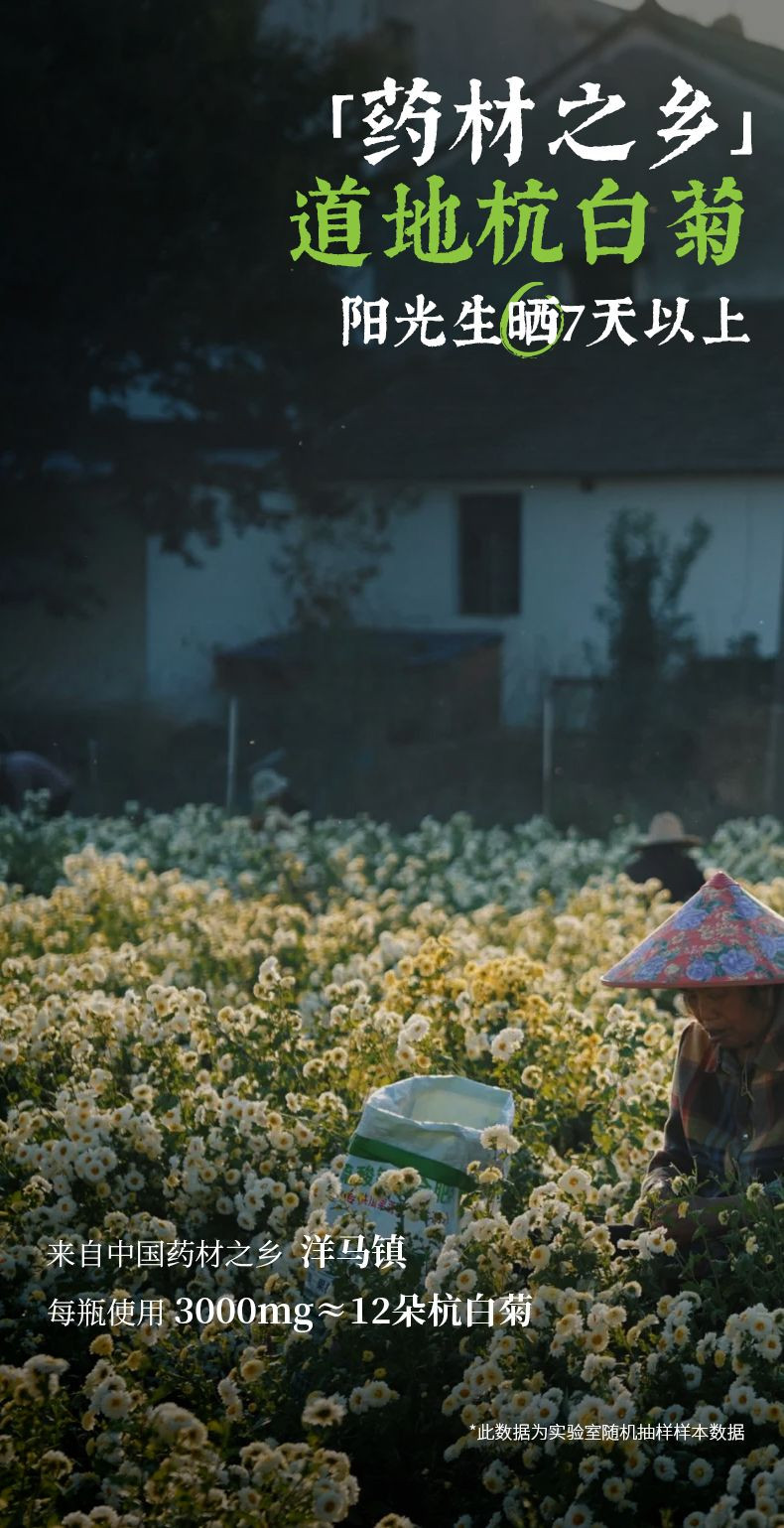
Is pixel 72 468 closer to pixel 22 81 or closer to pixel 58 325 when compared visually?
pixel 58 325

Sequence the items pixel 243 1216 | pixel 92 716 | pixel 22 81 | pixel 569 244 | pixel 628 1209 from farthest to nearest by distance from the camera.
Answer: pixel 569 244
pixel 92 716
pixel 22 81
pixel 628 1209
pixel 243 1216

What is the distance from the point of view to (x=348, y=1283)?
347cm

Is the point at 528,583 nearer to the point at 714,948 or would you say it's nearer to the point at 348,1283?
the point at 714,948

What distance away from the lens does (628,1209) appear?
169 inches

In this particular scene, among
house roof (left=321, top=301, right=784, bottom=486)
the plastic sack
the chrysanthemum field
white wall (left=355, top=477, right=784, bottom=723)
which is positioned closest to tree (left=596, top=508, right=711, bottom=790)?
white wall (left=355, top=477, right=784, bottom=723)

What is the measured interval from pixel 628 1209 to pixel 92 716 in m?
16.9

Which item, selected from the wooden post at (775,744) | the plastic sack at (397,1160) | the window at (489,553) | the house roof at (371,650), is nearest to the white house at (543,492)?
the window at (489,553)

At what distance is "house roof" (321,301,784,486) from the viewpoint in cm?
2062

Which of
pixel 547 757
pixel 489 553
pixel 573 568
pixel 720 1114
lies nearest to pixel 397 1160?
pixel 720 1114

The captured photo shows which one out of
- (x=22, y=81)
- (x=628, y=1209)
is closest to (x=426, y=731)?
(x=22, y=81)

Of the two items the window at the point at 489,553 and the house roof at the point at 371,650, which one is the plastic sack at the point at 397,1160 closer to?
the house roof at the point at 371,650

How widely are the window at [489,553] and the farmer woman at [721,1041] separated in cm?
1735

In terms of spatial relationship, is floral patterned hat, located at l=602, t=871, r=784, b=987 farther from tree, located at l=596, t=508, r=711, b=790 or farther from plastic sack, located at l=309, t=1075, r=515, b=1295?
tree, located at l=596, t=508, r=711, b=790

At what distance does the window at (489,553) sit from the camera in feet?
69.8
